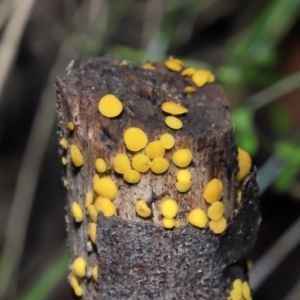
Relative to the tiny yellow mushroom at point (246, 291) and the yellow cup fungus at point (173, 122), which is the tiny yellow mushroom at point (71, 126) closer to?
the yellow cup fungus at point (173, 122)

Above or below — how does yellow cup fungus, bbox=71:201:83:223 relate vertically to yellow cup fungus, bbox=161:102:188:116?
below

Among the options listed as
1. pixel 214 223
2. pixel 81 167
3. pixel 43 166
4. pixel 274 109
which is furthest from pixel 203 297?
pixel 43 166

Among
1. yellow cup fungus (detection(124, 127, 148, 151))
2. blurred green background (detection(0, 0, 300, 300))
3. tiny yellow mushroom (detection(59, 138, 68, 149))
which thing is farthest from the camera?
blurred green background (detection(0, 0, 300, 300))

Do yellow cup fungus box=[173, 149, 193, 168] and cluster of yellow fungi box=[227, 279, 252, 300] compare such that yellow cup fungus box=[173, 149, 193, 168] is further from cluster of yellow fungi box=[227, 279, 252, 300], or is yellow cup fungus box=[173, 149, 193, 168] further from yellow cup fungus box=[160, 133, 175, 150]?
cluster of yellow fungi box=[227, 279, 252, 300]

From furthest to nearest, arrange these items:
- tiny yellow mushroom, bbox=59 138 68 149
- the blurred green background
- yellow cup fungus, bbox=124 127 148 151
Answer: the blurred green background < tiny yellow mushroom, bbox=59 138 68 149 < yellow cup fungus, bbox=124 127 148 151

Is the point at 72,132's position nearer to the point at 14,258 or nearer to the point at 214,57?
the point at 14,258

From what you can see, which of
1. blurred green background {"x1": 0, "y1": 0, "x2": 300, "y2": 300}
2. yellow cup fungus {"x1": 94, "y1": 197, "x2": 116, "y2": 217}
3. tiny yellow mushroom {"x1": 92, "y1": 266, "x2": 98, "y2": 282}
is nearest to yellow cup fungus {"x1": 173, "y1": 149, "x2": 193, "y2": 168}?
yellow cup fungus {"x1": 94, "y1": 197, "x2": 116, "y2": 217}

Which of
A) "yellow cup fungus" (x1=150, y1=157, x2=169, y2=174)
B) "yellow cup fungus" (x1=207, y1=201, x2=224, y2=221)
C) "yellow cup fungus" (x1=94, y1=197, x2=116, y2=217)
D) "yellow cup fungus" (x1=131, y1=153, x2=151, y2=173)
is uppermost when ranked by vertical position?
"yellow cup fungus" (x1=207, y1=201, x2=224, y2=221)

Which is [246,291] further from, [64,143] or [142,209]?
[64,143]

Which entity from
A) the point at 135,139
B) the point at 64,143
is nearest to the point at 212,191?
the point at 135,139
